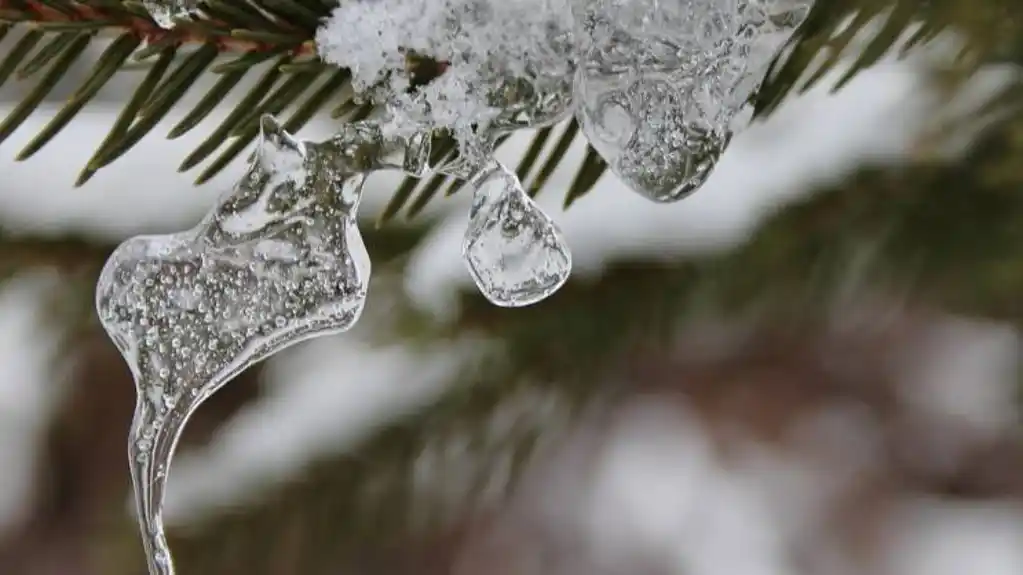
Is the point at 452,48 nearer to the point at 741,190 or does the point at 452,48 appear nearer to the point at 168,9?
the point at 168,9

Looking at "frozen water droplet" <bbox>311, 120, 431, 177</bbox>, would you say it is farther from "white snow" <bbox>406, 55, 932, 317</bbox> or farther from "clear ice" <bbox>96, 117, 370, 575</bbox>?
"white snow" <bbox>406, 55, 932, 317</bbox>

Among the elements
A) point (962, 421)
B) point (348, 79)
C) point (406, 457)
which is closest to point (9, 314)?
point (406, 457)

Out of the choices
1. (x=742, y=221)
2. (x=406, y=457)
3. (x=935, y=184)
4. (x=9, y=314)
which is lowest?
(x=9, y=314)

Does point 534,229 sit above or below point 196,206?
above

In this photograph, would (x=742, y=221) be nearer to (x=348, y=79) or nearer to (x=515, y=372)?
(x=515, y=372)

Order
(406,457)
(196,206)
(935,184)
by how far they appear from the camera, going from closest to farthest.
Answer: (935,184), (406,457), (196,206)

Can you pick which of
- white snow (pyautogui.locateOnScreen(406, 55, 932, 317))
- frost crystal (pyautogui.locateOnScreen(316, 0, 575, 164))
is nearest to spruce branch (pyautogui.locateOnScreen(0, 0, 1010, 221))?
frost crystal (pyautogui.locateOnScreen(316, 0, 575, 164))
